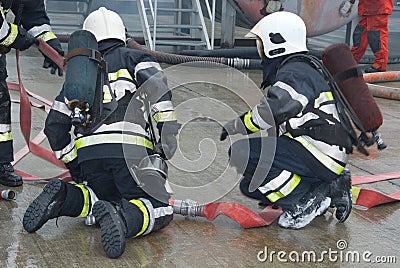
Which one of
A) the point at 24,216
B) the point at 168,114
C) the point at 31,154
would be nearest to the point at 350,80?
the point at 168,114

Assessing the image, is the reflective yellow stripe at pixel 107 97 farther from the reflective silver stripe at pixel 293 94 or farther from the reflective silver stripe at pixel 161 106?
the reflective silver stripe at pixel 293 94

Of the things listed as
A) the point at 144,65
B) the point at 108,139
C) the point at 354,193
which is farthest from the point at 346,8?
the point at 108,139

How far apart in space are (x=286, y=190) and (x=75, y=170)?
123 centimetres

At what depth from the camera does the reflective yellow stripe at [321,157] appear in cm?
424

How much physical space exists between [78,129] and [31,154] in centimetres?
169

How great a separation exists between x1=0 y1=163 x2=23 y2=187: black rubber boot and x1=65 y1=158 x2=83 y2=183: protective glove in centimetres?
61

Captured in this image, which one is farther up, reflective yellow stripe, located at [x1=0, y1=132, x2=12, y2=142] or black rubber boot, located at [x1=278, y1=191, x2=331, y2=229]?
reflective yellow stripe, located at [x1=0, y1=132, x2=12, y2=142]

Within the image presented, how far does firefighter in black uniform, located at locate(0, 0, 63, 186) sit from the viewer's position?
15.2ft

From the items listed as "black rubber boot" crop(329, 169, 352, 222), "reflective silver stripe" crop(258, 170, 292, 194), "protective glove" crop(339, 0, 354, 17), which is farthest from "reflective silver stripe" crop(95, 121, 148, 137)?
"protective glove" crop(339, 0, 354, 17)

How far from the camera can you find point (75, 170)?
14.3 feet

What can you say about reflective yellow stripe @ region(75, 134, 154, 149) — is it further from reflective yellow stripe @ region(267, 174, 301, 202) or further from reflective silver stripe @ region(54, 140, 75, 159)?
reflective yellow stripe @ region(267, 174, 301, 202)

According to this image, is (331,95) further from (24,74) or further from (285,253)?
(24,74)

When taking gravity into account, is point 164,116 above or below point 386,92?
above

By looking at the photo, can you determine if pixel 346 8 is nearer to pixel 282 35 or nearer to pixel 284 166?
pixel 282 35
